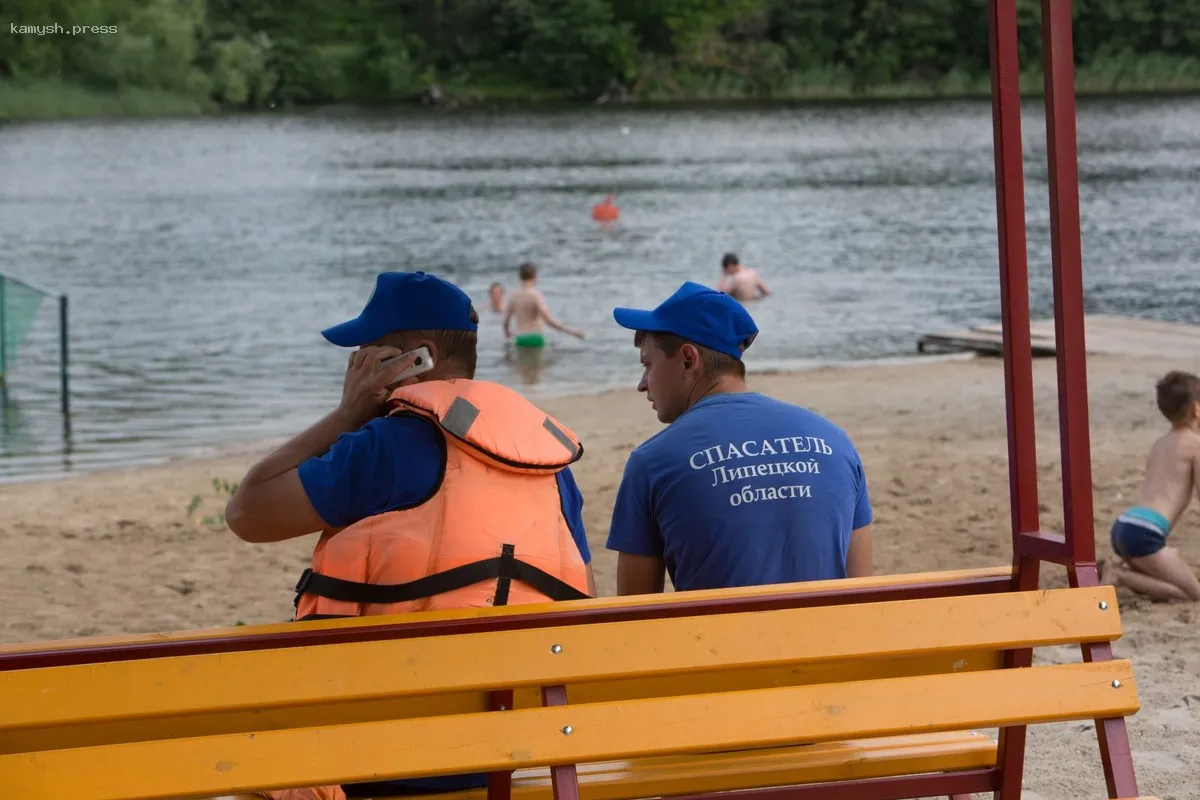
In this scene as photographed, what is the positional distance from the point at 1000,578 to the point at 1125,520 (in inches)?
150

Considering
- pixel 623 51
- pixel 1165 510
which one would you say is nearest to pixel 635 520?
pixel 1165 510

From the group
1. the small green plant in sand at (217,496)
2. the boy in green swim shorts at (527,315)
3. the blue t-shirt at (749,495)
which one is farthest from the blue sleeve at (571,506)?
the boy in green swim shorts at (527,315)

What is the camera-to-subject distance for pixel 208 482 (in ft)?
36.0

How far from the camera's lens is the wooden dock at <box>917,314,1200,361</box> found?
638 inches

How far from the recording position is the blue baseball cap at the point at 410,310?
312 cm

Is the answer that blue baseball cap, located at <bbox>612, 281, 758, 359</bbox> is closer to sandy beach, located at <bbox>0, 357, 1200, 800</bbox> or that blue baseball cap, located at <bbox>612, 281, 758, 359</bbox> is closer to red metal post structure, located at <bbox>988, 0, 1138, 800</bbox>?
red metal post structure, located at <bbox>988, 0, 1138, 800</bbox>

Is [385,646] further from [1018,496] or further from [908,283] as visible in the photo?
[908,283]

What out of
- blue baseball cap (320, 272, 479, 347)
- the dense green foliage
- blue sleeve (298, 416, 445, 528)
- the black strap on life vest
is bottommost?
the black strap on life vest

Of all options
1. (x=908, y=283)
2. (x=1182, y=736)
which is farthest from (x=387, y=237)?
(x=1182, y=736)

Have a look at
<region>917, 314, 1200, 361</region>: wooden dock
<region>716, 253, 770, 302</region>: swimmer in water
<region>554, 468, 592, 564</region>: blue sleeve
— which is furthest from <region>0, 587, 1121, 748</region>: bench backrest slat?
<region>716, 253, 770, 302</region>: swimmer in water

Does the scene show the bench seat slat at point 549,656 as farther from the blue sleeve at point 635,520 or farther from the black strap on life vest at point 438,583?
the blue sleeve at point 635,520

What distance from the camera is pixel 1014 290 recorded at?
3014 mm

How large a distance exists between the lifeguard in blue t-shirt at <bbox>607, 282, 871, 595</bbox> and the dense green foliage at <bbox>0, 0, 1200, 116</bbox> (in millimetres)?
68872

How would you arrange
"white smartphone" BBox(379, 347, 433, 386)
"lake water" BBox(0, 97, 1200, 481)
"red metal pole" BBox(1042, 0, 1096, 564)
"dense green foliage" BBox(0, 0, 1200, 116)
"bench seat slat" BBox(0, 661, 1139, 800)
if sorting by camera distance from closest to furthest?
"bench seat slat" BBox(0, 661, 1139, 800) → "red metal pole" BBox(1042, 0, 1096, 564) → "white smartphone" BBox(379, 347, 433, 386) → "lake water" BBox(0, 97, 1200, 481) → "dense green foliage" BBox(0, 0, 1200, 116)
